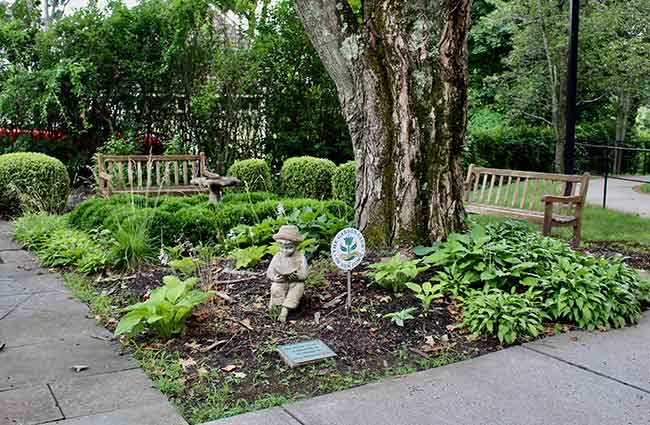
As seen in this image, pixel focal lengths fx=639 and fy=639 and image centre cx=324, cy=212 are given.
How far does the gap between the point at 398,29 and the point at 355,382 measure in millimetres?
2905

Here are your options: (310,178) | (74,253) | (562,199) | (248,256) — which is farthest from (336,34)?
(310,178)

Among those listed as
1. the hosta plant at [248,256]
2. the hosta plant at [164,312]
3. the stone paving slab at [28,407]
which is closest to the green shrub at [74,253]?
the hosta plant at [248,256]

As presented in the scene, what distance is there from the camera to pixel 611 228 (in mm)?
8078

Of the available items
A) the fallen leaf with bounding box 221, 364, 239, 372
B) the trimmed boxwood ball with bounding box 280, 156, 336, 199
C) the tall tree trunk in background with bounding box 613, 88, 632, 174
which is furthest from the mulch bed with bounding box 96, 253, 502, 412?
the tall tree trunk in background with bounding box 613, 88, 632, 174

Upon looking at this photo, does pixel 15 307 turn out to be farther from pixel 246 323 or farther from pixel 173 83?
pixel 173 83

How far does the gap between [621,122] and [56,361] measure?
695 inches

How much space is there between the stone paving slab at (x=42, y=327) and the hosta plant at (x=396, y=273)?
74.1 inches

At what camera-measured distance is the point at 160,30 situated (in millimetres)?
10680

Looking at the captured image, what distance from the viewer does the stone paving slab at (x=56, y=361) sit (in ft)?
11.3

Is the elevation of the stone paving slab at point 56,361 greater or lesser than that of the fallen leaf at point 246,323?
lesser

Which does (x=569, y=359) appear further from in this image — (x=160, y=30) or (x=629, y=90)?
(x=629, y=90)

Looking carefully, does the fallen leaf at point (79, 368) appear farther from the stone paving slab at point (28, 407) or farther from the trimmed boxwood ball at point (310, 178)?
the trimmed boxwood ball at point (310, 178)

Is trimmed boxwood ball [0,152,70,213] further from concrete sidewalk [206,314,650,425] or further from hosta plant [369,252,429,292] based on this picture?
concrete sidewalk [206,314,650,425]

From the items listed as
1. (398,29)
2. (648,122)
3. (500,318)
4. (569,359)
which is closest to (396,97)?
(398,29)
